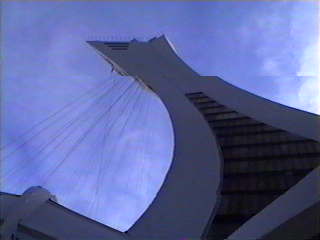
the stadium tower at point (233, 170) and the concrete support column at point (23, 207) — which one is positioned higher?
the stadium tower at point (233, 170)

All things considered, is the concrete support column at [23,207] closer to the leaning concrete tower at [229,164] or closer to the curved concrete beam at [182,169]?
the leaning concrete tower at [229,164]

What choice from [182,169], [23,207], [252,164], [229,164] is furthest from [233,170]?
[23,207]

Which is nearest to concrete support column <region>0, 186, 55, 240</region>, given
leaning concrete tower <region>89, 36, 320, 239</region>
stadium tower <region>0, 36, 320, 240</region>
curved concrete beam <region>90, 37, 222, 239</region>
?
stadium tower <region>0, 36, 320, 240</region>

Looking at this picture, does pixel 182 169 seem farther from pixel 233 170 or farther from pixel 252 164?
pixel 252 164

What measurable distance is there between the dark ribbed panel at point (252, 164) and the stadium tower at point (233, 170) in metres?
0.04

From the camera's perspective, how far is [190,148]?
27000 millimetres

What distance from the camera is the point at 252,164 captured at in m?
23.7

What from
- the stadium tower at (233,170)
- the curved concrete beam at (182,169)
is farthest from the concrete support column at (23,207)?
the curved concrete beam at (182,169)

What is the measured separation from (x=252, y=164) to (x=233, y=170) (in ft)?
3.32

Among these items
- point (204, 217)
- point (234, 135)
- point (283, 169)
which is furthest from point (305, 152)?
point (204, 217)

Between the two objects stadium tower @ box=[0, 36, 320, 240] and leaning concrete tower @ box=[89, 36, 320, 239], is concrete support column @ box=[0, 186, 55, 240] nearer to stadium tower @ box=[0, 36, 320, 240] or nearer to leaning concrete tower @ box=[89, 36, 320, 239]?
stadium tower @ box=[0, 36, 320, 240]

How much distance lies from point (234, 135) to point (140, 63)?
19.7 m

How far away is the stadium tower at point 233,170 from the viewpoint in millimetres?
9594

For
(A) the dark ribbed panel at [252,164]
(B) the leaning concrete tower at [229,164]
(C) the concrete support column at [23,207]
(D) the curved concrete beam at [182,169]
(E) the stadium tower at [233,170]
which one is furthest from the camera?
(A) the dark ribbed panel at [252,164]
